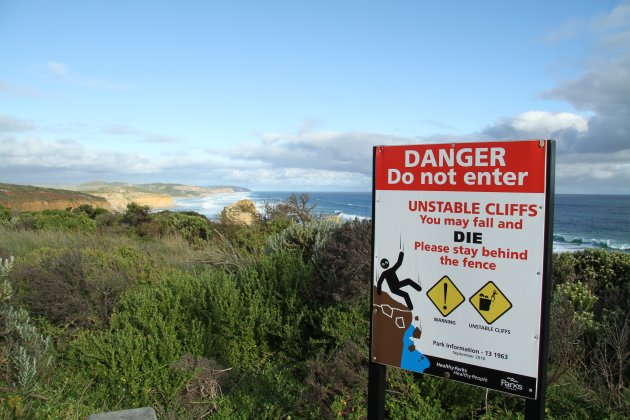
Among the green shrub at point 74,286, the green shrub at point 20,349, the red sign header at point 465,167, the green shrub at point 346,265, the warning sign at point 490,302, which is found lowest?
the green shrub at point 20,349

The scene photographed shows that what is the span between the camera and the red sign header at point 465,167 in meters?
2.61

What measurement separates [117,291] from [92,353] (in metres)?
1.78

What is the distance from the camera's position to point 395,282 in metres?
3.04

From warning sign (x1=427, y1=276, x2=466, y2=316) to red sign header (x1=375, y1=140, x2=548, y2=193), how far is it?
21.1 inches

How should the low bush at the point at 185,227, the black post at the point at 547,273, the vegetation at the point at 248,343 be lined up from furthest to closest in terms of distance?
the low bush at the point at 185,227 → the vegetation at the point at 248,343 → the black post at the point at 547,273

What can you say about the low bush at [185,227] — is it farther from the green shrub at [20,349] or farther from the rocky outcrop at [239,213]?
the green shrub at [20,349]

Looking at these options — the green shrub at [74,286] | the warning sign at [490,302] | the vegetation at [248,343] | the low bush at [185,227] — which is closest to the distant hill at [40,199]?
the low bush at [185,227]

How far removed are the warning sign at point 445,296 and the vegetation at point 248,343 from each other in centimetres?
132

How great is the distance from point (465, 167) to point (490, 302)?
0.74 meters

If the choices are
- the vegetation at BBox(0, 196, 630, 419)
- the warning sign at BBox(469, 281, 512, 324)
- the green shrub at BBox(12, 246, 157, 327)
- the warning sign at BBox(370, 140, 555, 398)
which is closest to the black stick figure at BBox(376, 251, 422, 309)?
the warning sign at BBox(370, 140, 555, 398)

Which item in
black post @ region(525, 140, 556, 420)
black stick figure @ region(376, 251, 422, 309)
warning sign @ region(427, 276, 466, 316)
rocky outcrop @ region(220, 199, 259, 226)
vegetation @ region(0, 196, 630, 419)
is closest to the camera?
black post @ region(525, 140, 556, 420)

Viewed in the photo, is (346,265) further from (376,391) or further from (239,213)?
(239,213)

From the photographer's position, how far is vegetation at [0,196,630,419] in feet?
13.3

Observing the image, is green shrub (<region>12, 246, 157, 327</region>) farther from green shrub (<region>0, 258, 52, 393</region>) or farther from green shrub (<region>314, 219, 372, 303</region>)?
green shrub (<region>314, 219, 372, 303</region>)
